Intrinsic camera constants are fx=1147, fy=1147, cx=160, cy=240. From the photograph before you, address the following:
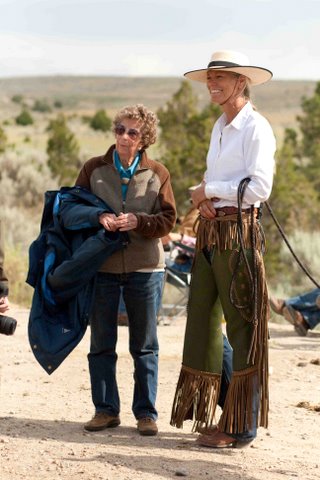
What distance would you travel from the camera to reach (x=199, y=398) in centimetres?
665

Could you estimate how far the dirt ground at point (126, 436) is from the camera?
5.98 meters

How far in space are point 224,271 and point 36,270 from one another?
114 centimetres

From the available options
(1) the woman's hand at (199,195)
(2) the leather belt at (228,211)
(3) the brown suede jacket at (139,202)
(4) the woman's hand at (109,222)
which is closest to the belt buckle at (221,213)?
(2) the leather belt at (228,211)

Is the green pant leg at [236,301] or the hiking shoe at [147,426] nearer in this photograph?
the green pant leg at [236,301]

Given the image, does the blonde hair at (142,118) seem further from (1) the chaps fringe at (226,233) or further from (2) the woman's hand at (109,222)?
(1) the chaps fringe at (226,233)

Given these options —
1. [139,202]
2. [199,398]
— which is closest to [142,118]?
[139,202]

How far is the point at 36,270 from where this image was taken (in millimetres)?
6734

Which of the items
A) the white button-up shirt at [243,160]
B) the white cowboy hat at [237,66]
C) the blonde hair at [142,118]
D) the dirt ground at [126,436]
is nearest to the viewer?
the dirt ground at [126,436]

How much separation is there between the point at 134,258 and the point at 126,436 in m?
1.06

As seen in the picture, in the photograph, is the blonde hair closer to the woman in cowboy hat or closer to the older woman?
the older woman

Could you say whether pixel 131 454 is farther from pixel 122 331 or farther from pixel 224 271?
pixel 122 331

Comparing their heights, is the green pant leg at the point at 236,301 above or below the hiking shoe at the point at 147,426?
above

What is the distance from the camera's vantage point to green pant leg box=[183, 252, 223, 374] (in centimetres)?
655

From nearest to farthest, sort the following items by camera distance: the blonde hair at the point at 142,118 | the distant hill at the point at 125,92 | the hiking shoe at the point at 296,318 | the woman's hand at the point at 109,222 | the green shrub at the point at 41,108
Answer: the woman's hand at the point at 109,222 → the blonde hair at the point at 142,118 → the hiking shoe at the point at 296,318 → the green shrub at the point at 41,108 → the distant hill at the point at 125,92
